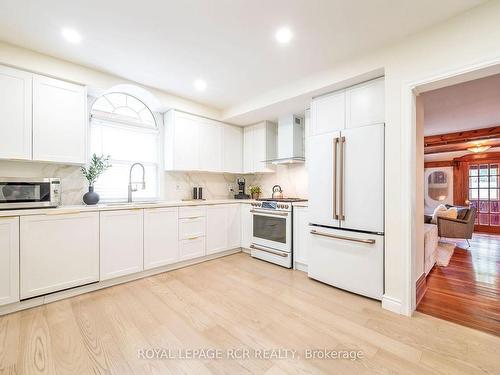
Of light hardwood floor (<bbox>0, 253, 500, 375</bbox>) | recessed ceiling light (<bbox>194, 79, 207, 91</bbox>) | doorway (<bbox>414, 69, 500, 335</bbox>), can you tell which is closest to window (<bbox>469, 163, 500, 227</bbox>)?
doorway (<bbox>414, 69, 500, 335</bbox>)

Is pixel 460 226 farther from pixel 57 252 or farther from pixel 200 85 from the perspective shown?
pixel 57 252

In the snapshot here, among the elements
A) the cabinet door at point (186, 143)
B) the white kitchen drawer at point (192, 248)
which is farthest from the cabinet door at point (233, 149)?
the white kitchen drawer at point (192, 248)

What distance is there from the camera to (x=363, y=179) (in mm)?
2479

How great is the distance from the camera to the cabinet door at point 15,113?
228cm

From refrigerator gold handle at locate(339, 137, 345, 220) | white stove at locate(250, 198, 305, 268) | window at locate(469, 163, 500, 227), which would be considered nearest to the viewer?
refrigerator gold handle at locate(339, 137, 345, 220)

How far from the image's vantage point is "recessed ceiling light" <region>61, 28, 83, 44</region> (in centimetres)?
212

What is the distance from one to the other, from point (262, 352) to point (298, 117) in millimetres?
3369

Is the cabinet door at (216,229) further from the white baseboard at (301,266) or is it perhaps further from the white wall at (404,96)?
the white wall at (404,96)

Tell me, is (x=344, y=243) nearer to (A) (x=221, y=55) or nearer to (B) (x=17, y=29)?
(A) (x=221, y=55)

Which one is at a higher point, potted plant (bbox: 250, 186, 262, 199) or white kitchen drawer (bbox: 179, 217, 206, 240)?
potted plant (bbox: 250, 186, 262, 199)

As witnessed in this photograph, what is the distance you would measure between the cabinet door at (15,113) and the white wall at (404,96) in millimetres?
3509

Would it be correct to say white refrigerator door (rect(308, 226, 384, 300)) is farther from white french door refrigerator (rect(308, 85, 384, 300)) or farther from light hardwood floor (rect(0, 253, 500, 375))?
light hardwood floor (rect(0, 253, 500, 375))

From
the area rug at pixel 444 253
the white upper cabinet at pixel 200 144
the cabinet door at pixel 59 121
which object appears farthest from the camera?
the area rug at pixel 444 253

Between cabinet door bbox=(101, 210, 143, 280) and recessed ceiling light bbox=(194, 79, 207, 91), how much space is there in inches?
74.4
